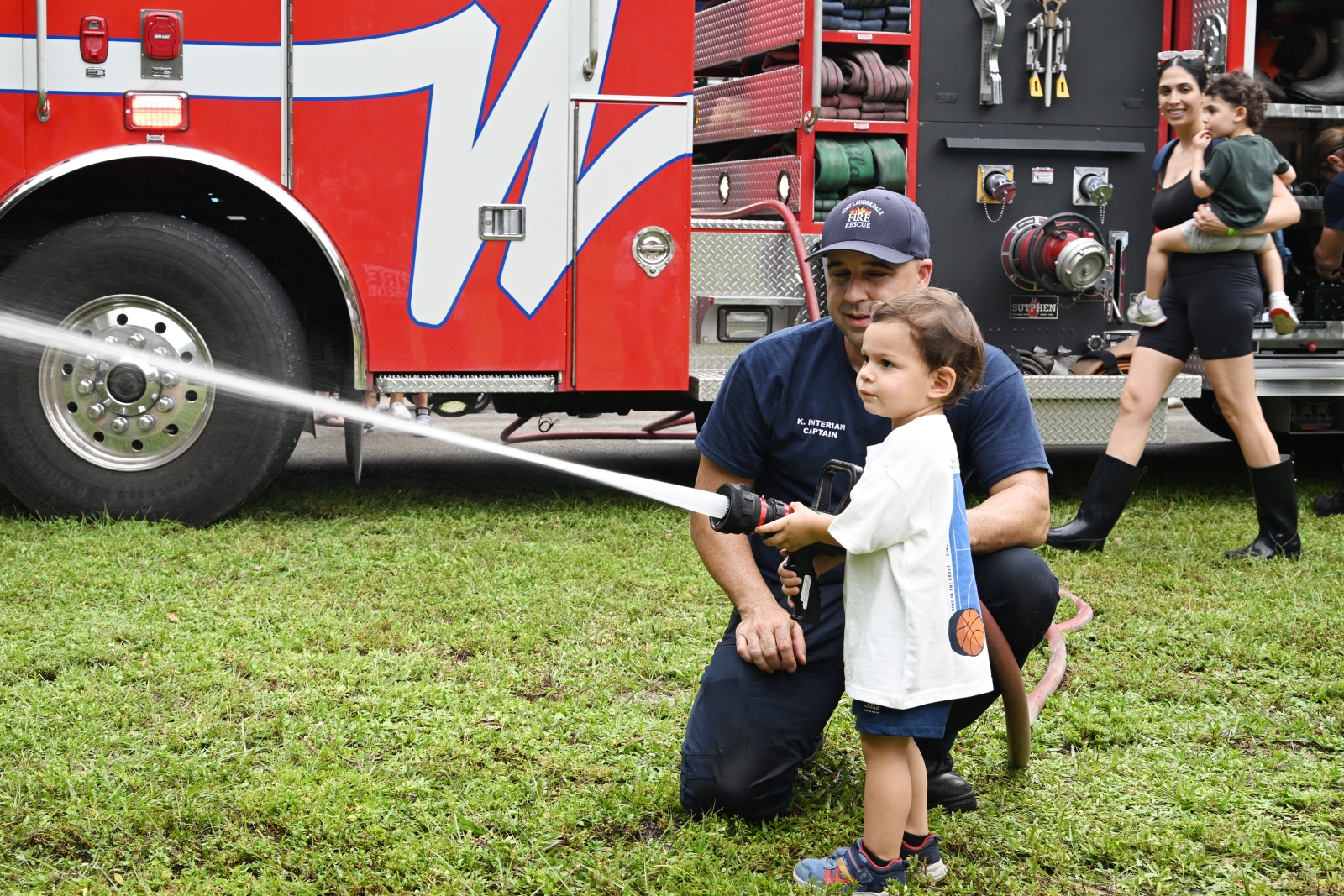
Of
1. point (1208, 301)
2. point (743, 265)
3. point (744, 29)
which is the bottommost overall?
point (1208, 301)

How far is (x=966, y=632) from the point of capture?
2404 millimetres

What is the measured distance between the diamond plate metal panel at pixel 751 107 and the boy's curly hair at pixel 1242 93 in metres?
1.83

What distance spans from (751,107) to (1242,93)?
240 cm

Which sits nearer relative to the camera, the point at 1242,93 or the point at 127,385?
the point at 1242,93

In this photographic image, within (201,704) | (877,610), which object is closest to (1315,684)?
(877,610)

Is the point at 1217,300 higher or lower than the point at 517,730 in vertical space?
higher

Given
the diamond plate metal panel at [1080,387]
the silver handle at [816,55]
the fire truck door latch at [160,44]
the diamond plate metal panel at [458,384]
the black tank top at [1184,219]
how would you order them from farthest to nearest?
the diamond plate metal panel at [1080,387], the silver handle at [816,55], the diamond plate metal panel at [458,384], the black tank top at [1184,219], the fire truck door latch at [160,44]

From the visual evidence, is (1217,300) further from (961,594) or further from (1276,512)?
(961,594)

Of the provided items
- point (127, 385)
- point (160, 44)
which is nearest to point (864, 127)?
point (160, 44)

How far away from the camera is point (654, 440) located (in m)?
8.78

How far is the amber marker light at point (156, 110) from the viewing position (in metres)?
5.05

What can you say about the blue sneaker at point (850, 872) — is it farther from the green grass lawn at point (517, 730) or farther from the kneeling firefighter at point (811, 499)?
the kneeling firefighter at point (811, 499)

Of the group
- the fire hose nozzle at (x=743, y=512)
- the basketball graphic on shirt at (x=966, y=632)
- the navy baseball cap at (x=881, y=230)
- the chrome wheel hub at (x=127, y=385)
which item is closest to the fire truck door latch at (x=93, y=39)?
the chrome wheel hub at (x=127, y=385)

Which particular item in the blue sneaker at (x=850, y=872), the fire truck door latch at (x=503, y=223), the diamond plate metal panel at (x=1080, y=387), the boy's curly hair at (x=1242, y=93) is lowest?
the blue sneaker at (x=850, y=872)
